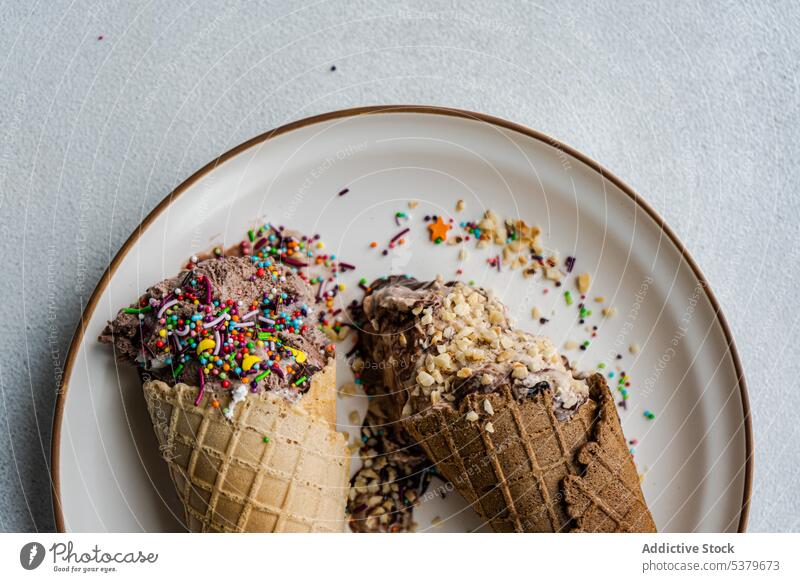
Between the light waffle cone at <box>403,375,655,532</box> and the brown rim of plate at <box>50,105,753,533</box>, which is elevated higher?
the brown rim of plate at <box>50,105,753,533</box>

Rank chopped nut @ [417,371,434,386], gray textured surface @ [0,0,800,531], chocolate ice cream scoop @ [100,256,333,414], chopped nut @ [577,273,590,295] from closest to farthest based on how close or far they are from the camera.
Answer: chocolate ice cream scoop @ [100,256,333,414]
chopped nut @ [417,371,434,386]
gray textured surface @ [0,0,800,531]
chopped nut @ [577,273,590,295]

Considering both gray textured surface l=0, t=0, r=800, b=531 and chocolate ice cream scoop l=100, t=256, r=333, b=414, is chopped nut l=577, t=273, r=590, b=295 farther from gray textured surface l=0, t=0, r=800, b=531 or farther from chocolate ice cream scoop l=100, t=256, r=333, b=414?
chocolate ice cream scoop l=100, t=256, r=333, b=414

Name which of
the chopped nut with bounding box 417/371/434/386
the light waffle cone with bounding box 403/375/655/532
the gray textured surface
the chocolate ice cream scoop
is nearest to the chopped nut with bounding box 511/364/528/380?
the light waffle cone with bounding box 403/375/655/532

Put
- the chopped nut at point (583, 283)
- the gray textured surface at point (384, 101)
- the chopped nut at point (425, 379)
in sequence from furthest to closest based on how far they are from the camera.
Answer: the chopped nut at point (583, 283) < the gray textured surface at point (384, 101) < the chopped nut at point (425, 379)
